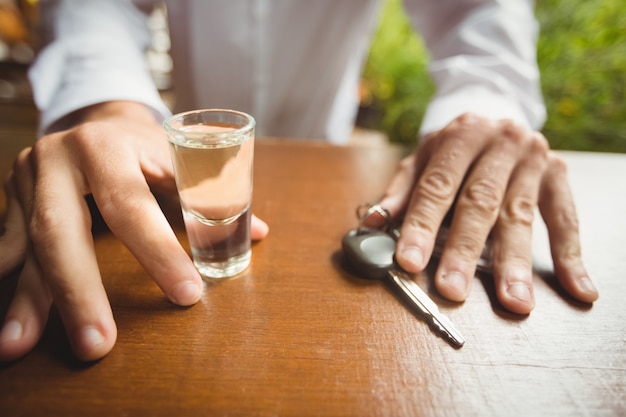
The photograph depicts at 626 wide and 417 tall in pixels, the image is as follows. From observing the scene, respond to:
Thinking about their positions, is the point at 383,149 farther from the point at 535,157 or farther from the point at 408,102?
the point at 408,102

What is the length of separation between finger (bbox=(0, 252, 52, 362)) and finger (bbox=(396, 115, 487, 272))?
48 centimetres

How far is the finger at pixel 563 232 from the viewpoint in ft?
1.84

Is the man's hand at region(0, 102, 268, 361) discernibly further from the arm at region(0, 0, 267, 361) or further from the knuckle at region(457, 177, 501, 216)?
the knuckle at region(457, 177, 501, 216)

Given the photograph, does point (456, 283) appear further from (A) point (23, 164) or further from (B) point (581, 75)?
(B) point (581, 75)

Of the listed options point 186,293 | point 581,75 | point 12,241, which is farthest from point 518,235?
point 581,75

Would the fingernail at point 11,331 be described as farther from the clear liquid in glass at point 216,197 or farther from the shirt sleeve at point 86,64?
the shirt sleeve at point 86,64

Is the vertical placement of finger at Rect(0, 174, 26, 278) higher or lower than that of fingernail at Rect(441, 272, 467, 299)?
lower

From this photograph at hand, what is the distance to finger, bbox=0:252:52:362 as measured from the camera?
0.42 metres

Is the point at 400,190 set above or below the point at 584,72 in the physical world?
below

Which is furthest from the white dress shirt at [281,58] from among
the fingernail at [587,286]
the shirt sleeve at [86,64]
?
the fingernail at [587,286]

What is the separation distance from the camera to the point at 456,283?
1.79 ft

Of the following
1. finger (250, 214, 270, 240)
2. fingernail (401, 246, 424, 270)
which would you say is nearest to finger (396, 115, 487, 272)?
fingernail (401, 246, 424, 270)

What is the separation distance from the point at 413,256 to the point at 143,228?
1.28 feet

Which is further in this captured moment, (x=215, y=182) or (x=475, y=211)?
(x=475, y=211)
